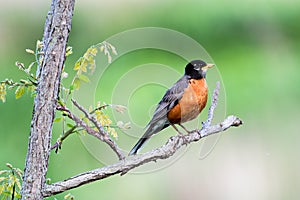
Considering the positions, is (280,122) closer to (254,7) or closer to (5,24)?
(254,7)

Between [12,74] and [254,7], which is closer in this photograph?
[12,74]

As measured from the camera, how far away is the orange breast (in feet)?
4.25

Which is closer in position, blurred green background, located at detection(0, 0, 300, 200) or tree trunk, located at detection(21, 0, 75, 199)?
tree trunk, located at detection(21, 0, 75, 199)

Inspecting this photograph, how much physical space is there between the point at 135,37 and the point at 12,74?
78 centimetres

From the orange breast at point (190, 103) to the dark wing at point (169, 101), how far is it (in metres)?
0.01

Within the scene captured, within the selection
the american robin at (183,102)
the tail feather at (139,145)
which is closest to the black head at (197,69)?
the american robin at (183,102)

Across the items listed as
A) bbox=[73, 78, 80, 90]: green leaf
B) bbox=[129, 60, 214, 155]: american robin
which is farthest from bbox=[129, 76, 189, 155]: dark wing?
bbox=[73, 78, 80, 90]: green leaf

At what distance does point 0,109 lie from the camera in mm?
3492

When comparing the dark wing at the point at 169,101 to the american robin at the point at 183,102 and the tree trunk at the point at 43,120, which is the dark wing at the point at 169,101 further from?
the tree trunk at the point at 43,120

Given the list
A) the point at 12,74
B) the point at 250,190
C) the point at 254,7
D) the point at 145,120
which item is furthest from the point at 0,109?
the point at 254,7

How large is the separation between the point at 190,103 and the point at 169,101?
0.07m

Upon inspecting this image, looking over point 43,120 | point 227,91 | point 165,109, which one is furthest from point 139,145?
point 227,91

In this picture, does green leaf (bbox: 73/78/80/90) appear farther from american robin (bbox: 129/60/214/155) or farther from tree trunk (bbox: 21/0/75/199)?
american robin (bbox: 129/60/214/155)

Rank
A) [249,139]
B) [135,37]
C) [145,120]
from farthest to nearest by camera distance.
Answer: [135,37] < [249,139] < [145,120]
